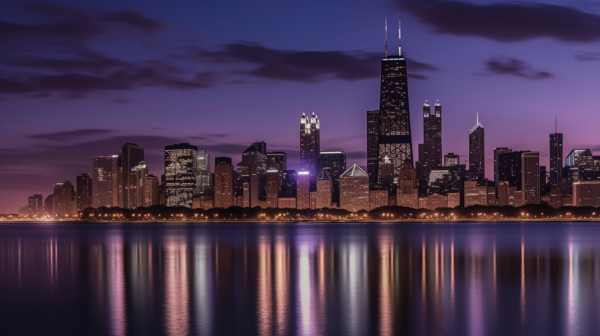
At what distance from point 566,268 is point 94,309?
140 ft

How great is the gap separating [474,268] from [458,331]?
31.5 meters

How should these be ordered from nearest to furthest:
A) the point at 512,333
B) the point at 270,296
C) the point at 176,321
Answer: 1. the point at 512,333
2. the point at 176,321
3. the point at 270,296

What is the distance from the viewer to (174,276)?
54156mm

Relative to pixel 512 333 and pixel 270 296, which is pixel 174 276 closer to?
pixel 270 296

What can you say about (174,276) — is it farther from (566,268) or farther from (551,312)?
(566,268)

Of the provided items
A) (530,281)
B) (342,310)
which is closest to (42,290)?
(342,310)

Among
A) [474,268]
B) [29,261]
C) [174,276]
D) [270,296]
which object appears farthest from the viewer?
[29,261]

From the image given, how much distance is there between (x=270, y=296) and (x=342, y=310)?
23.0 ft

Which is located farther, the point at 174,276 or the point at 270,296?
the point at 174,276

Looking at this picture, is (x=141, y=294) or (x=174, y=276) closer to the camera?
(x=141, y=294)

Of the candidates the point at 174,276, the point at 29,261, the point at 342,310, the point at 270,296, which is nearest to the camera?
the point at 342,310

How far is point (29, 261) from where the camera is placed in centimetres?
7456

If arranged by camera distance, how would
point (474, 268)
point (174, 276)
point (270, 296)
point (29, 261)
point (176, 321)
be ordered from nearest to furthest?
point (176, 321) < point (270, 296) < point (174, 276) < point (474, 268) < point (29, 261)

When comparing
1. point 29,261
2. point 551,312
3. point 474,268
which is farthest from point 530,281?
point 29,261
